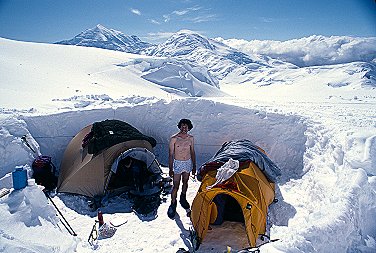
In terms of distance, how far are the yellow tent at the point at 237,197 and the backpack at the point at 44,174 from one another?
3.48m

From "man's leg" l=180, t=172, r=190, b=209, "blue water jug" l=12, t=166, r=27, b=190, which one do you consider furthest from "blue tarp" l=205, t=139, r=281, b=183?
"blue water jug" l=12, t=166, r=27, b=190

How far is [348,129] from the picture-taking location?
5750 mm

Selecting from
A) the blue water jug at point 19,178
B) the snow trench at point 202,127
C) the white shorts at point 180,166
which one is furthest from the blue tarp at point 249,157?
the blue water jug at point 19,178

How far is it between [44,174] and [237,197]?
4.41m

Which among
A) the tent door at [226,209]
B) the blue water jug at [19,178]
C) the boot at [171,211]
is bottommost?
the boot at [171,211]

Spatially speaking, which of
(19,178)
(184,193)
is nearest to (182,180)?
(184,193)

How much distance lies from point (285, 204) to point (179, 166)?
219cm

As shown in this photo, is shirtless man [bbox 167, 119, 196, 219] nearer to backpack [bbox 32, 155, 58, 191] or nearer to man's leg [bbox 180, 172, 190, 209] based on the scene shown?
man's leg [bbox 180, 172, 190, 209]

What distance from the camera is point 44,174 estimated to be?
621cm

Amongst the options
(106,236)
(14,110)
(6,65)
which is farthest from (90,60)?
(106,236)

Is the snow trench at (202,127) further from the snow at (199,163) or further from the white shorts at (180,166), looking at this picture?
the white shorts at (180,166)

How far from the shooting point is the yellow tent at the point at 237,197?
161 inches

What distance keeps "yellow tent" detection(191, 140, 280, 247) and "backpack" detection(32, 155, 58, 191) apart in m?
3.48

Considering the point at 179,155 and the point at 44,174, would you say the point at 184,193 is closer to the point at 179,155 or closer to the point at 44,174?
the point at 179,155
